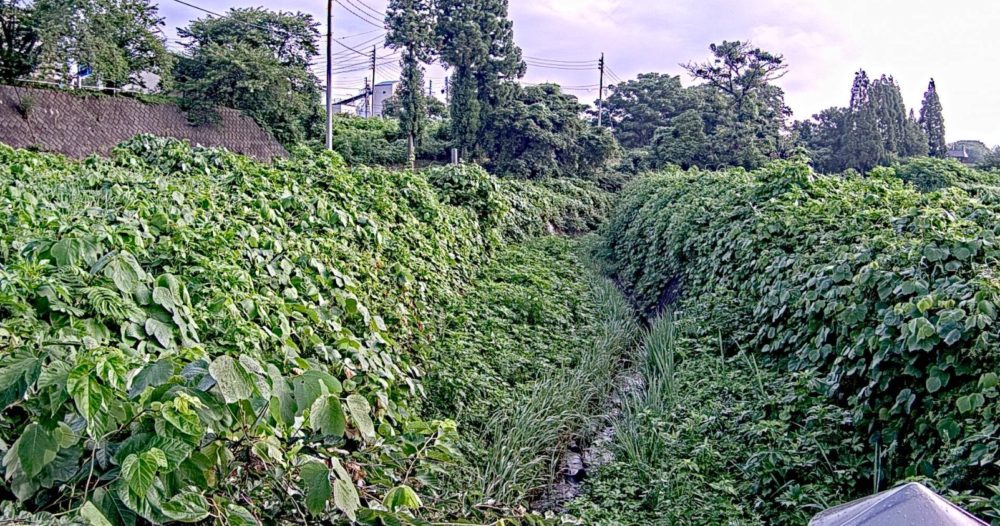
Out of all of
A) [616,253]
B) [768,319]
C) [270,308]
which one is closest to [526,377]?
[768,319]

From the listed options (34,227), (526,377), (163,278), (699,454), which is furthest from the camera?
(526,377)

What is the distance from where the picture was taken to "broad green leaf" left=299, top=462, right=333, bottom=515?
1.55m

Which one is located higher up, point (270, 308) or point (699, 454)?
point (270, 308)

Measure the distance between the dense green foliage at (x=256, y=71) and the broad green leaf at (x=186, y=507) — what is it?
811 inches

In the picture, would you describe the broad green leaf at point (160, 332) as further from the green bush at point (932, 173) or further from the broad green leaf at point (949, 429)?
the green bush at point (932, 173)

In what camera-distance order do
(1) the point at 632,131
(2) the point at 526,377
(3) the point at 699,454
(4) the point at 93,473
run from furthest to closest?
(1) the point at 632,131, (2) the point at 526,377, (3) the point at 699,454, (4) the point at 93,473

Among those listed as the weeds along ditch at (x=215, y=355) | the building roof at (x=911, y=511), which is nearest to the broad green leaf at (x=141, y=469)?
the weeds along ditch at (x=215, y=355)

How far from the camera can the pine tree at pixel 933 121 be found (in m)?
27.9

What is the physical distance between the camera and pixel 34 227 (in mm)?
2734

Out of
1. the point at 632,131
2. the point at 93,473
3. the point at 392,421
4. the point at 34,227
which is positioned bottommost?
the point at 392,421

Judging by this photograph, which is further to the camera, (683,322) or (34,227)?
(683,322)

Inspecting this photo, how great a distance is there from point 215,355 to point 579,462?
219 cm

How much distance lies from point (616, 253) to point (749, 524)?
7.71m

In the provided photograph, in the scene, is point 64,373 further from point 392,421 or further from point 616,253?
point 616,253
